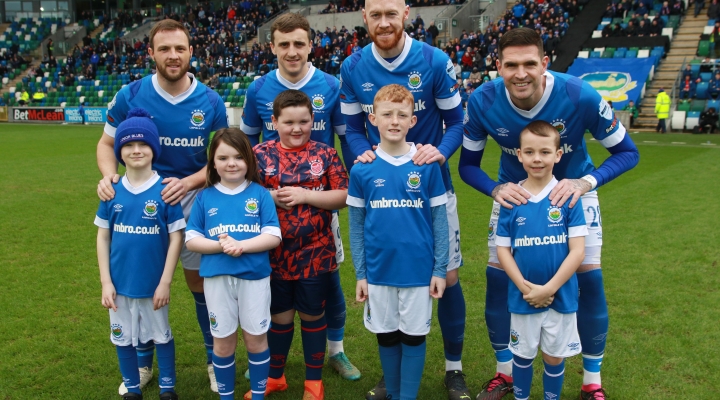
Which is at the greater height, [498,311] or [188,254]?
[188,254]

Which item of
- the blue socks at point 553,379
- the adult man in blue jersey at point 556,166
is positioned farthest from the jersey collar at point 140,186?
the blue socks at point 553,379

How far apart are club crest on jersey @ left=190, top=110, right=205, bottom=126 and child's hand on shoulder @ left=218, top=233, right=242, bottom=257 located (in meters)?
0.92

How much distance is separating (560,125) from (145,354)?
2844 millimetres

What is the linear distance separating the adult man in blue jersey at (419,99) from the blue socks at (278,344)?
576 millimetres

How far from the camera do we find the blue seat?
69.3 ft

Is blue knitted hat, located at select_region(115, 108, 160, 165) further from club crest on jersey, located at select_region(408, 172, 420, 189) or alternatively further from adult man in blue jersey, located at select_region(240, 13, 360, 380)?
club crest on jersey, located at select_region(408, 172, 420, 189)

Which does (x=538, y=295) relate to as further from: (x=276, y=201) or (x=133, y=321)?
(x=133, y=321)

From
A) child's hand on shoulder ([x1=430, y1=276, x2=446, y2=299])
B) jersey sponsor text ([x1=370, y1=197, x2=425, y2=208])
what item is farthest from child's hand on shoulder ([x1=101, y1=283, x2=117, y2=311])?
child's hand on shoulder ([x1=430, y1=276, x2=446, y2=299])

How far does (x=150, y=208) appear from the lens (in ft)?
10.7

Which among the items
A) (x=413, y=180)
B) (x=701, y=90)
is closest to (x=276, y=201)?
(x=413, y=180)

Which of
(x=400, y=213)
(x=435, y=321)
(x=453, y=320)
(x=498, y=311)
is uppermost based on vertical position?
(x=400, y=213)

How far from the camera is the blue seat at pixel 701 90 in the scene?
832 inches

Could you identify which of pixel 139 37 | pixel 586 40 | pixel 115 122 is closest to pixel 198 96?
pixel 115 122

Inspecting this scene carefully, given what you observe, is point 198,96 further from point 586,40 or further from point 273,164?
point 586,40
